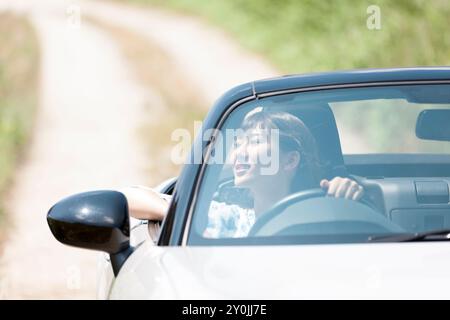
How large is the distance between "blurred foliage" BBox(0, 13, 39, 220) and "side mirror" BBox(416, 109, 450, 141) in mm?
8371

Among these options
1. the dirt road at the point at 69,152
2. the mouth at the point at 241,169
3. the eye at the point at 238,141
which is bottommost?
the mouth at the point at 241,169

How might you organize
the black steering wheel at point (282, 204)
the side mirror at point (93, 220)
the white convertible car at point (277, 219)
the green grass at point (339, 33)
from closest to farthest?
1. the white convertible car at point (277, 219)
2. the side mirror at point (93, 220)
3. the black steering wheel at point (282, 204)
4. the green grass at point (339, 33)

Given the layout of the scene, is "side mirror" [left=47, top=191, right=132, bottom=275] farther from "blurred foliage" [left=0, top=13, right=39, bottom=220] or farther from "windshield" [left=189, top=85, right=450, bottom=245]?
"blurred foliage" [left=0, top=13, right=39, bottom=220]

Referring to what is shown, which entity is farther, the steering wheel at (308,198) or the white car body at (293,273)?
the steering wheel at (308,198)

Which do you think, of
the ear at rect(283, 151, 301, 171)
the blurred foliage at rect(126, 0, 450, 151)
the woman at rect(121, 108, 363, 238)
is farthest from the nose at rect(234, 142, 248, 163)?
the blurred foliage at rect(126, 0, 450, 151)

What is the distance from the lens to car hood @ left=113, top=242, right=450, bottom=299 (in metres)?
2.88

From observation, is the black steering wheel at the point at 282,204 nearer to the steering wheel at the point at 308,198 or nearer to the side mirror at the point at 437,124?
the steering wheel at the point at 308,198

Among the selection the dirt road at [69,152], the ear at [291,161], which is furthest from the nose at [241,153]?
the dirt road at [69,152]

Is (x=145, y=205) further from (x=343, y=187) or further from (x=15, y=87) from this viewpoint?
(x=15, y=87)

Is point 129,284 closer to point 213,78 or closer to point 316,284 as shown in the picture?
point 316,284

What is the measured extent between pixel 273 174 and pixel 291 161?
10 centimetres

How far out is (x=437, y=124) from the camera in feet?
14.5

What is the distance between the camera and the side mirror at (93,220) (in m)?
3.43

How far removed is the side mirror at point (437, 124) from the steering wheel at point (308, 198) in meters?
0.82
